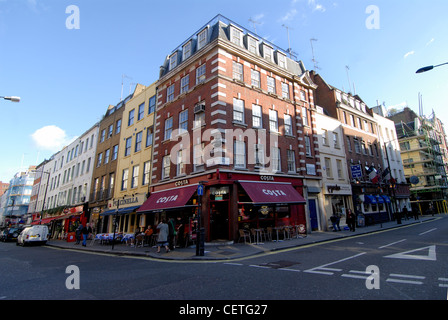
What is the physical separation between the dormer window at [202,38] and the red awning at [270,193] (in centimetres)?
1224

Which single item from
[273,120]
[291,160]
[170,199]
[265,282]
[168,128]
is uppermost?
[273,120]

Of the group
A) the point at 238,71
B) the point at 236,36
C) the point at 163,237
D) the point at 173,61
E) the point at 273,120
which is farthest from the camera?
the point at 173,61

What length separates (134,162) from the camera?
24.0 m

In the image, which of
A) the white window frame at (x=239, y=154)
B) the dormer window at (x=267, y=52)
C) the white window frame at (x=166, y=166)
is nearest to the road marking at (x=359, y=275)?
the white window frame at (x=239, y=154)

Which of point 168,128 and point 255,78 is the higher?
point 255,78

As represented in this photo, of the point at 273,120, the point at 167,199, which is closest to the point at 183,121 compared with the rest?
the point at 167,199

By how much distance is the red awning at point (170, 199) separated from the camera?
15594 millimetres

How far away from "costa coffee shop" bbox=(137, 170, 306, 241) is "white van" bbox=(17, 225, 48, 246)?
15.7 m

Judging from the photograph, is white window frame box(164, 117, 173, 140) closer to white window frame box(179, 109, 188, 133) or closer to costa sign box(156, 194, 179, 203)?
white window frame box(179, 109, 188, 133)

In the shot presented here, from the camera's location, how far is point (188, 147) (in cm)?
1812

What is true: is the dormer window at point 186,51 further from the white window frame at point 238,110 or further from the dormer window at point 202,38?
the white window frame at point 238,110

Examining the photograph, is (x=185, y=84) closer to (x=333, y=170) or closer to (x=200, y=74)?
(x=200, y=74)

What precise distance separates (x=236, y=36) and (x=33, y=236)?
28.4 metres
